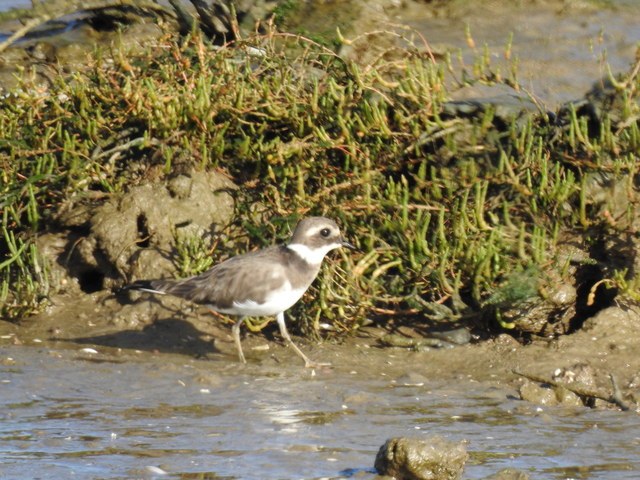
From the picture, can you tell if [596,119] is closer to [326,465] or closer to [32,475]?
[326,465]

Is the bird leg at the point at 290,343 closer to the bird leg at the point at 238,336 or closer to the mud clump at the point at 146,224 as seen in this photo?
the bird leg at the point at 238,336

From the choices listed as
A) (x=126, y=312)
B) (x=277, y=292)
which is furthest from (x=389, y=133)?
(x=126, y=312)

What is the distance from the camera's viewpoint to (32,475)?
6059 millimetres

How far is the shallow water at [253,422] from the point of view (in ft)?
20.6

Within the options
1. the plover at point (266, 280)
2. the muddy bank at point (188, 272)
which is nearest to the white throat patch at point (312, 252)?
the plover at point (266, 280)

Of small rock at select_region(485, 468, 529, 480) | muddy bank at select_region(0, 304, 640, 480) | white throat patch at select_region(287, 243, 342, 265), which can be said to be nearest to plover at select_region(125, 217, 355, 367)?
white throat patch at select_region(287, 243, 342, 265)

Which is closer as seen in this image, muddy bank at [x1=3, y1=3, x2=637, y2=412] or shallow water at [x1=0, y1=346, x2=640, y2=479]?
shallow water at [x1=0, y1=346, x2=640, y2=479]

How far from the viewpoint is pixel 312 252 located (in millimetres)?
8727

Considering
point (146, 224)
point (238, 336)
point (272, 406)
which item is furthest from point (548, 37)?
point (272, 406)

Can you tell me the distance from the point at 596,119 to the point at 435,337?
2.09m

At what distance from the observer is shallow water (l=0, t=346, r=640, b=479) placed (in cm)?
627

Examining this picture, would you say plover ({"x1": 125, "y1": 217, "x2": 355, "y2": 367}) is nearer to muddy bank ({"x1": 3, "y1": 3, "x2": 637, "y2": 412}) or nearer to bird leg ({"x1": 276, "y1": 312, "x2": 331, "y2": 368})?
bird leg ({"x1": 276, "y1": 312, "x2": 331, "y2": 368})

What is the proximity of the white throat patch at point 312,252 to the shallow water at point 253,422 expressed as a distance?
2.65ft

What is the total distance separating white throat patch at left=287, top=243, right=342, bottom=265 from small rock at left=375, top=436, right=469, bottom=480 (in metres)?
2.90
